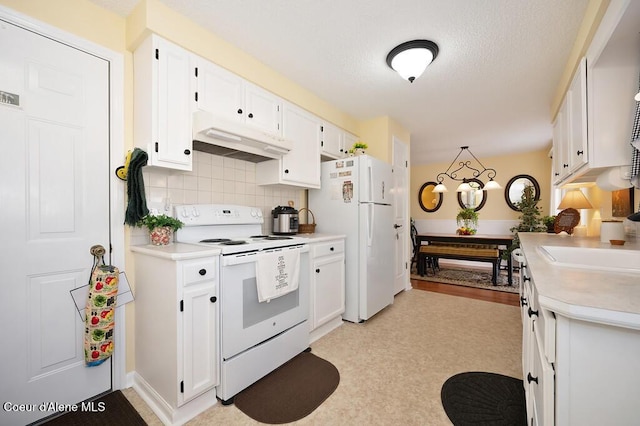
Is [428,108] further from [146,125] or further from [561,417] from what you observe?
[561,417]

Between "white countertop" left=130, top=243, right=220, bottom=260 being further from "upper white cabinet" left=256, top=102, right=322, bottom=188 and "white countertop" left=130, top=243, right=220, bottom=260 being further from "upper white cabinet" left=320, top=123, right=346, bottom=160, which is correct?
"upper white cabinet" left=320, top=123, right=346, bottom=160

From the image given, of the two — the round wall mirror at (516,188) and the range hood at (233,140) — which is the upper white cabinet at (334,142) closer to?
the range hood at (233,140)

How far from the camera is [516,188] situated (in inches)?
235

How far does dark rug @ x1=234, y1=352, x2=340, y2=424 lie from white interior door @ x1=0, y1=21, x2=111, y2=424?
981 millimetres

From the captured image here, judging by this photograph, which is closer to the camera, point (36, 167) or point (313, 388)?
point (36, 167)

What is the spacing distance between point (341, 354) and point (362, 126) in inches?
116

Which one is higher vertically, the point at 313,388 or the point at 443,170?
the point at 443,170

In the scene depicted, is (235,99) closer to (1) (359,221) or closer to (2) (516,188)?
(1) (359,221)

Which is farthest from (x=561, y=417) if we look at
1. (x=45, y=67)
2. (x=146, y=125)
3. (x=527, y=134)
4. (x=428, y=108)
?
(x=527, y=134)

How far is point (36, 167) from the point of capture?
5.07 ft

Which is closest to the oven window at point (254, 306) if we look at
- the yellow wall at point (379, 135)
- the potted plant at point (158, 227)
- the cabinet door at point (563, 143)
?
the potted plant at point (158, 227)

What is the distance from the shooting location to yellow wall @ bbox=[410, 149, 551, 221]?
5672 mm

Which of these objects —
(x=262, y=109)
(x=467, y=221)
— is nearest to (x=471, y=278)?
(x=467, y=221)

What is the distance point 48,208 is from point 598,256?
3.24 m
